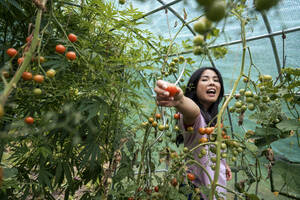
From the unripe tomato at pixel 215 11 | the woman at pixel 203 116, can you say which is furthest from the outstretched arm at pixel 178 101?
the unripe tomato at pixel 215 11

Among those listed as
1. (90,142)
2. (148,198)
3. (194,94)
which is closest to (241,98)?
(148,198)

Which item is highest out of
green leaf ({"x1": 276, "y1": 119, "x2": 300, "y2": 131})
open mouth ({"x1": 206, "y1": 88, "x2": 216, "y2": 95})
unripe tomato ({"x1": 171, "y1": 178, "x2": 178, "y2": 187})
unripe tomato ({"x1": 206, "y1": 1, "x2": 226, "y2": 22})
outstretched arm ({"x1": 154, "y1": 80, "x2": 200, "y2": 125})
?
open mouth ({"x1": 206, "y1": 88, "x2": 216, "y2": 95})

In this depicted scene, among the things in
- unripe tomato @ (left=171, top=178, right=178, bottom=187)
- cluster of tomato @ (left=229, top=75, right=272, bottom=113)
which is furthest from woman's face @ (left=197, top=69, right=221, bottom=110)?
unripe tomato @ (left=171, top=178, right=178, bottom=187)

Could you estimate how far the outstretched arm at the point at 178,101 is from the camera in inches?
26.2

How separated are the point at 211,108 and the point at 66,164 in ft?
3.98

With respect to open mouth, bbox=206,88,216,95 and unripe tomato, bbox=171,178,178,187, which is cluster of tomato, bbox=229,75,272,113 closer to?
unripe tomato, bbox=171,178,178,187

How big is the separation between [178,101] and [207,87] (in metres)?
0.72

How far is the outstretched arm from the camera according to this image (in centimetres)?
66

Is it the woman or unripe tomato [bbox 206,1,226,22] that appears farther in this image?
the woman

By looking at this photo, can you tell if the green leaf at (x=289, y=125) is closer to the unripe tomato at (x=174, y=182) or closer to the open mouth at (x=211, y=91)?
the open mouth at (x=211, y=91)

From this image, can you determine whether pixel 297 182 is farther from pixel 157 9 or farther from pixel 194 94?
pixel 157 9

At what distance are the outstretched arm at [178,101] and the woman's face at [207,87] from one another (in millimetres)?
416

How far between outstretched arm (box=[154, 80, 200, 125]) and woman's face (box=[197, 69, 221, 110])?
416mm

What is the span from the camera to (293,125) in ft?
3.39
